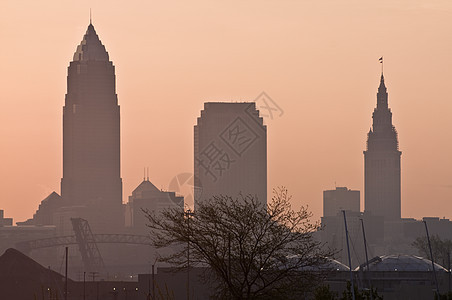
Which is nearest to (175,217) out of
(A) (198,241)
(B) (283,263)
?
(A) (198,241)

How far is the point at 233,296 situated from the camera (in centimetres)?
6988

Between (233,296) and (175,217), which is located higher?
(175,217)

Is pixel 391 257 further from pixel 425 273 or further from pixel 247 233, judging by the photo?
pixel 247 233

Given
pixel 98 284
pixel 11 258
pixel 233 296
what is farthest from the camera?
pixel 11 258

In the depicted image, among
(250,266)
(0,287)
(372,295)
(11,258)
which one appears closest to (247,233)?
(250,266)

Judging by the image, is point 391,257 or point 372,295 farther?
point 391,257

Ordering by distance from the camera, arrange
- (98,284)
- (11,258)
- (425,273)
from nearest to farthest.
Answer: (425,273)
(98,284)
(11,258)

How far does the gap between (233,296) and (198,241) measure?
12.4 ft

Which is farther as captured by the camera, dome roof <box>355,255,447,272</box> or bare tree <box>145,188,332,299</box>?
dome roof <box>355,255,447,272</box>

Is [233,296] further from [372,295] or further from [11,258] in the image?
[11,258]

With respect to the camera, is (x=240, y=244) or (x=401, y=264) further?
(x=401, y=264)

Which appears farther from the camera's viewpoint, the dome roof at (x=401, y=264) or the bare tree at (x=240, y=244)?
the dome roof at (x=401, y=264)

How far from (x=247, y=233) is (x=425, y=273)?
277 ft

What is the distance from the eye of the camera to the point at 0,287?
185250 mm
